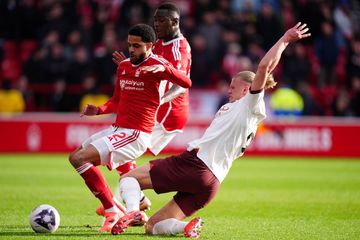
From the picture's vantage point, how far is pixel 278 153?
2078 centimetres

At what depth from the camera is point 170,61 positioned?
9.97 m

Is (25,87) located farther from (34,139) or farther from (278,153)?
(278,153)

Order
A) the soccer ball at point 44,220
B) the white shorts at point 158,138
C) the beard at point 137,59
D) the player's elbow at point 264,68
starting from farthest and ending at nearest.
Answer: the white shorts at point 158,138 < the beard at point 137,59 < the soccer ball at point 44,220 < the player's elbow at point 264,68

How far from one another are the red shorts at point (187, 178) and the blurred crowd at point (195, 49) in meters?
13.1

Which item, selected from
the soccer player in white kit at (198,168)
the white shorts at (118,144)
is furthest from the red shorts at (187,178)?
the white shorts at (118,144)

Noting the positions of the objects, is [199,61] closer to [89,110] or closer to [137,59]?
[89,110]

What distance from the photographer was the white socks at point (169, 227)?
322 inches

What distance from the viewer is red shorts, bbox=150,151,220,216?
806cm

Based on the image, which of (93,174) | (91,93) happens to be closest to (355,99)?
(91,93)

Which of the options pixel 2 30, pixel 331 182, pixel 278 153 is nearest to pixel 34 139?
pixel 2 30

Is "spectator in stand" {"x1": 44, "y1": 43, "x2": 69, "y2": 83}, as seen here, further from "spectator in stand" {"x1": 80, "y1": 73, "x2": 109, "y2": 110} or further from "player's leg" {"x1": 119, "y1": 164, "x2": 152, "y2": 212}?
"player's leg" {"x1": 119, "y1": 164, "x2": 152, "y2": 212}

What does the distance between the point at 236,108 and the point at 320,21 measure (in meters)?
15.8

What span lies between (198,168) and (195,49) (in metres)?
14.1

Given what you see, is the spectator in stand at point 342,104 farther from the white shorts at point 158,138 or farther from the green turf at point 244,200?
the white shorts at point 158,138
